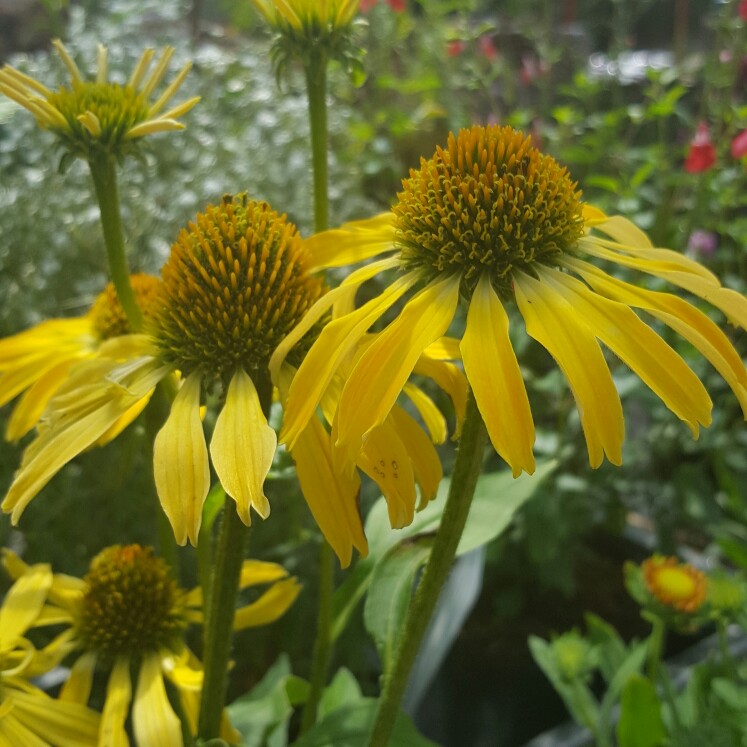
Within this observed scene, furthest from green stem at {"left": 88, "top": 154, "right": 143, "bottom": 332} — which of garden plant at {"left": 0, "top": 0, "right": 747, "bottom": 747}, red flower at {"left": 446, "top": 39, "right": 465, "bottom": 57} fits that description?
red flower at {"left": 446, "top": 39, "right": 465, "bottom": 57}

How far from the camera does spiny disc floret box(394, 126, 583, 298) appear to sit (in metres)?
0.39

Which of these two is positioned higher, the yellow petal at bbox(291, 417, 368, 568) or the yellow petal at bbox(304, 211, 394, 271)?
the yellow petal at bbox(304, 211, 394, 271)

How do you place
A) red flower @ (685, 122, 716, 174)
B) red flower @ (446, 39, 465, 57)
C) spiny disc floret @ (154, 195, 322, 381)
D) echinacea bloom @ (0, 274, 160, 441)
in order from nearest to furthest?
1. spiny disc floret @ (154, 195, 322, 381)
2. echinacea bloom @ (0, 274, 160, 441)
3. red flower @ (685, 122, 716, 174)
4. red flower @ (446, 39, 465, 57)

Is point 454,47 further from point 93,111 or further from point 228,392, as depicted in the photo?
point 228,392

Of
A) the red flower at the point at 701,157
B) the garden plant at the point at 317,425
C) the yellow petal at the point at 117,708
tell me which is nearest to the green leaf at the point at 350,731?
the garden plant at the point at 317,425

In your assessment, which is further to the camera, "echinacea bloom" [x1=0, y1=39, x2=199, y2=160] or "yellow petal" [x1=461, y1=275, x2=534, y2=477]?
"echinacea bloom" [x1=0, y1=39, x2=199, y2=160]

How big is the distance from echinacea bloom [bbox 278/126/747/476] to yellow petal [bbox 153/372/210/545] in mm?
43

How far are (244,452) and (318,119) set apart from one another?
0.23 m

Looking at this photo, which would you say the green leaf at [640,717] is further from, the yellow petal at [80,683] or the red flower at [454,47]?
the red flower at [454,47]

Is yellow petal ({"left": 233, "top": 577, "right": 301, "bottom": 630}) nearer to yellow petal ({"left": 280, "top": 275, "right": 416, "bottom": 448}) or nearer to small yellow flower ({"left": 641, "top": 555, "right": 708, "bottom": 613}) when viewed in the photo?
yellow petal ({"left": 280, "top": 275, "right": 416, "bottom": 448})

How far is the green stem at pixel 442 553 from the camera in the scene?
13.5 inches

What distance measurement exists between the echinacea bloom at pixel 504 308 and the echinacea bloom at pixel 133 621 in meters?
0.21

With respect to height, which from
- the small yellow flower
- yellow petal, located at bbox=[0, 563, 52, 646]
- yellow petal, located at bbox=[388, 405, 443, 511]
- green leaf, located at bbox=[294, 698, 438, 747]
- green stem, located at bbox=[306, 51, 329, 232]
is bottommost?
the small yellow flower

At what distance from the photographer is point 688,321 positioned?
0.35m
